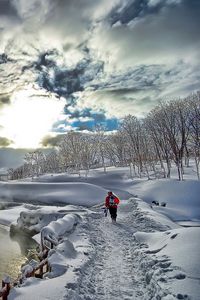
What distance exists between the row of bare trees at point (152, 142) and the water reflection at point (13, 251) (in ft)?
86.9

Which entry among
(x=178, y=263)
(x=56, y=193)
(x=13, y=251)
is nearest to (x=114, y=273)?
(x=178, y=263)

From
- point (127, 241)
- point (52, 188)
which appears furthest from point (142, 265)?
point (52, 188)

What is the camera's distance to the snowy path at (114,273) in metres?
8.33

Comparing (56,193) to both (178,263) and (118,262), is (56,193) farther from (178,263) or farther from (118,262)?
(178,263)

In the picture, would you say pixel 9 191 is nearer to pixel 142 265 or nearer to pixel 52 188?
pixel 52 188

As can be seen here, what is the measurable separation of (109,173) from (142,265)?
5595 cm

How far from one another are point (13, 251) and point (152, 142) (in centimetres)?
5391

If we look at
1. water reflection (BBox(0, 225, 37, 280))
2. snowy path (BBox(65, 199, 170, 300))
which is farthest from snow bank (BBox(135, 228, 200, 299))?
water reflection (BBox(0, 225, 37, 280))

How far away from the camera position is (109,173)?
66375 mm

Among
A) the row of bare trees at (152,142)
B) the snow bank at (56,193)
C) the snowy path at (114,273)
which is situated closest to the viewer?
the snowy path at (114,273)

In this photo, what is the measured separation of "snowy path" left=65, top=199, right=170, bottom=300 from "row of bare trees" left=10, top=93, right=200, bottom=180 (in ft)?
106

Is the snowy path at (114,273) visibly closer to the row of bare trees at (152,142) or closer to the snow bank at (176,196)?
the snow bank at (176,196)

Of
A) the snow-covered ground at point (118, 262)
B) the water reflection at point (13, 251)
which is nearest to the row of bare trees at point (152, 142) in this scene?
the water reflection at point (13, 251)

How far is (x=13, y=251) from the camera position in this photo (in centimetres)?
2116
